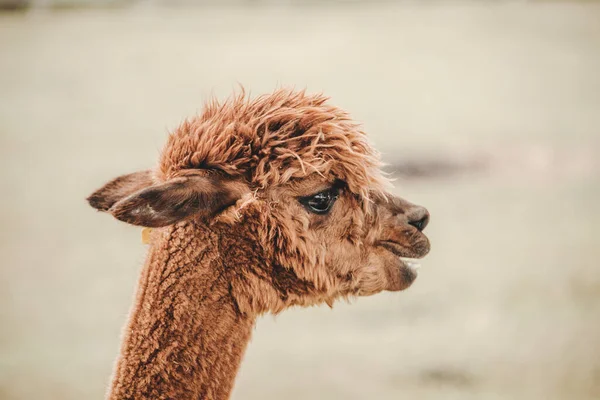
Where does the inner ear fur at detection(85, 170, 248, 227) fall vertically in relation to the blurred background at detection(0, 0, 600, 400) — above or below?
below

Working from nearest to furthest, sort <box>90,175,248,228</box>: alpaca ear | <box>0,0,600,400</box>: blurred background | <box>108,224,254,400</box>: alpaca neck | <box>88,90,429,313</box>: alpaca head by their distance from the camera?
<box>90,175,248,228</box>: alpaca ear
<box>108,224,254,400</box>: alpaca neck
<box>88,90,429,313</box>: alpaca head
<box>0,0,600,400</box>: blurred background

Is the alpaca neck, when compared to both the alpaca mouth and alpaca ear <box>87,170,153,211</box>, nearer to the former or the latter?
alpaca ear <box>87,170,153,211</box>

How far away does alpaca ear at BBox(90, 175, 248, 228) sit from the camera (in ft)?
6.81

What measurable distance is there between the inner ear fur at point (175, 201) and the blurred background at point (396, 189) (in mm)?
428

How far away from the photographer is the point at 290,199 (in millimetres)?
2613

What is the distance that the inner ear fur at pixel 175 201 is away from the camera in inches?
81.8

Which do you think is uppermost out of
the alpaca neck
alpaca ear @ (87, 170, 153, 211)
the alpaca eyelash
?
the alpaca eyelash

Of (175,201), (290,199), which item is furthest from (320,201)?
(175,201)

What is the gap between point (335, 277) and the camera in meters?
2.70

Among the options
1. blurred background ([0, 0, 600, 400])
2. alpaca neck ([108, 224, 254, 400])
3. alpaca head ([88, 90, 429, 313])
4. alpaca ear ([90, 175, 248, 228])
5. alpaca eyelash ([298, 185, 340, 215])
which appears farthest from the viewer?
blurred background ([0, 0, 600, 400])

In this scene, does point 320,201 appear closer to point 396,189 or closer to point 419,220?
point 419,220

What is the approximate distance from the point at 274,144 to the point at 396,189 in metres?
6.88

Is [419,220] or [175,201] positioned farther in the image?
[419,220]

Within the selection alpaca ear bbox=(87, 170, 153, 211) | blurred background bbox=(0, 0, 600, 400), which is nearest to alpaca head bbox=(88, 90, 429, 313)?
alpaca ear bbox=(87, 170, 153, 211)
